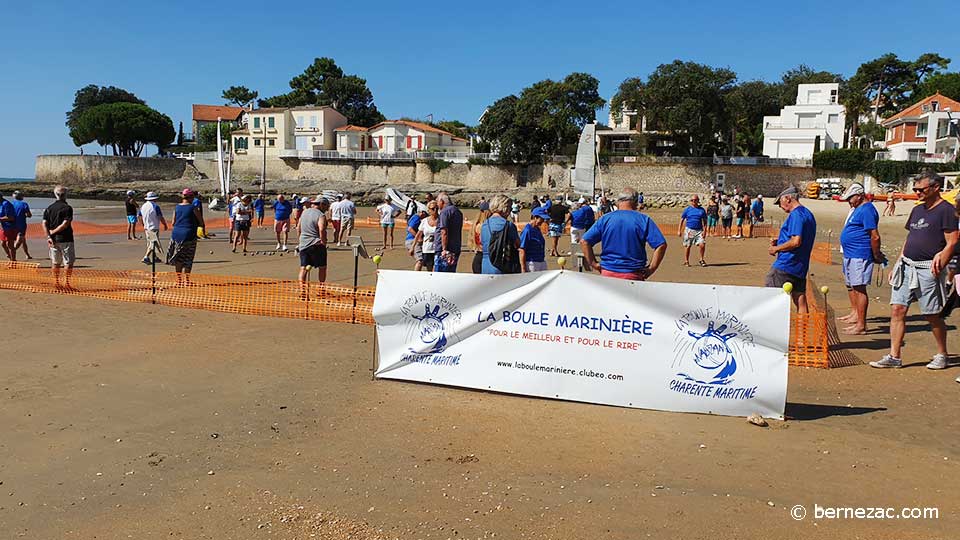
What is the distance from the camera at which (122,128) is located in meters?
95.7

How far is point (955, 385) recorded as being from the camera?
6074 mm

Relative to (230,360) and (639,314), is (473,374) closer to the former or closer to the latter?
(639,314)

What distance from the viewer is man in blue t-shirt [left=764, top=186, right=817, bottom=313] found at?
7.13m

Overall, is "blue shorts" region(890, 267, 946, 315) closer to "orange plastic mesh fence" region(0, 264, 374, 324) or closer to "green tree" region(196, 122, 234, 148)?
"orange plastic mesh fence" region(0, 264, 374, 324)

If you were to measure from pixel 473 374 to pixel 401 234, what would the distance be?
2082 centimetres

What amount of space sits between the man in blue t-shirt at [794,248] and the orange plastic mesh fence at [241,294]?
388 millimetres

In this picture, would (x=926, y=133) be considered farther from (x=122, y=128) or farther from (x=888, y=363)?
(x=122, y=128)

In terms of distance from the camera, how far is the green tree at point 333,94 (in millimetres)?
96875

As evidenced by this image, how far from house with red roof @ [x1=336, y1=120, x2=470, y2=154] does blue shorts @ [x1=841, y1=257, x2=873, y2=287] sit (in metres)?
74.4

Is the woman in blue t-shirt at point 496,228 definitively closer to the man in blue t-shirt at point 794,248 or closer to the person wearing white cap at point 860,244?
the man in blue t-shirt at point 794,248

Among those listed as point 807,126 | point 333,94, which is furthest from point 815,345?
point 333,94

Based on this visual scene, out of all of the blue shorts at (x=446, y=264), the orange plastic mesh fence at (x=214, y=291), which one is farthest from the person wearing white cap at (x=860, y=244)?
the orange plastic mesh fence at (x=214, y=291)

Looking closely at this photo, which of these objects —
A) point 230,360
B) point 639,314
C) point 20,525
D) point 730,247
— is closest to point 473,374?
point 639,314

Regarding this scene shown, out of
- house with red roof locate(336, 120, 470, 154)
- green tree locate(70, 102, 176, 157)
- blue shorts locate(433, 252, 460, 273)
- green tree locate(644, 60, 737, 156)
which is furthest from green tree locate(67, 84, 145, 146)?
blue shorts locate(433, 252, 460, 273)
